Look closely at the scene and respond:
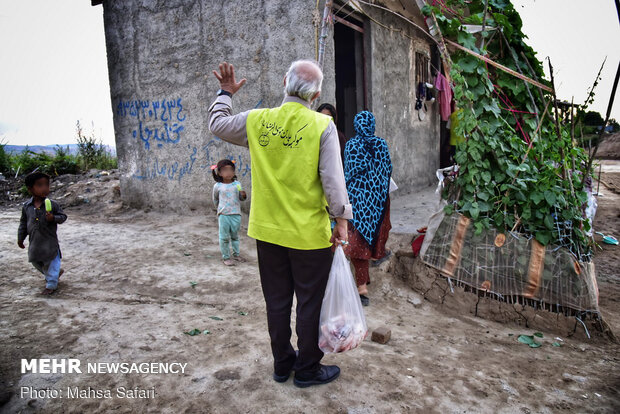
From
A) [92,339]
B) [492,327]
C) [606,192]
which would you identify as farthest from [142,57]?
[606,192]

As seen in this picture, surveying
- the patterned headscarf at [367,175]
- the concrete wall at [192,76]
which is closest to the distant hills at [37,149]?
the concrete wall at [192,76]

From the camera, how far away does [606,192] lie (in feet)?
27.9

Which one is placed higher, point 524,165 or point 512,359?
point 524,165

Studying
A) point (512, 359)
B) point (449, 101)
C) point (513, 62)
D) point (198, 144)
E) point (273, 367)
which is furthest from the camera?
point (449, 101)

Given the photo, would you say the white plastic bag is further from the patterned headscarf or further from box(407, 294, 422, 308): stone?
box(407, 294, 422, 308): stone

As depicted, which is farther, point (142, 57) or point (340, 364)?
point (142, 57)

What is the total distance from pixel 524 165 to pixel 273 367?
2.63m

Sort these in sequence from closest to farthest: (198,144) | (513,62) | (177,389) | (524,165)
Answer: (177,389) → (524,165) → (513,62) → (198,144)

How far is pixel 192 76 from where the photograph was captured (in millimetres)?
5879

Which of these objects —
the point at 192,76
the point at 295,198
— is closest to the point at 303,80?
the point at 295,198

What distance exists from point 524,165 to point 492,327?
1.41 meters

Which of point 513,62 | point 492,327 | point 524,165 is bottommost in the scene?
point 492,327

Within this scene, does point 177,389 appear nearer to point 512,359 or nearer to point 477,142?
point 512,359

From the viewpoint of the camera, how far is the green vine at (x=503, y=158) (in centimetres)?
334
